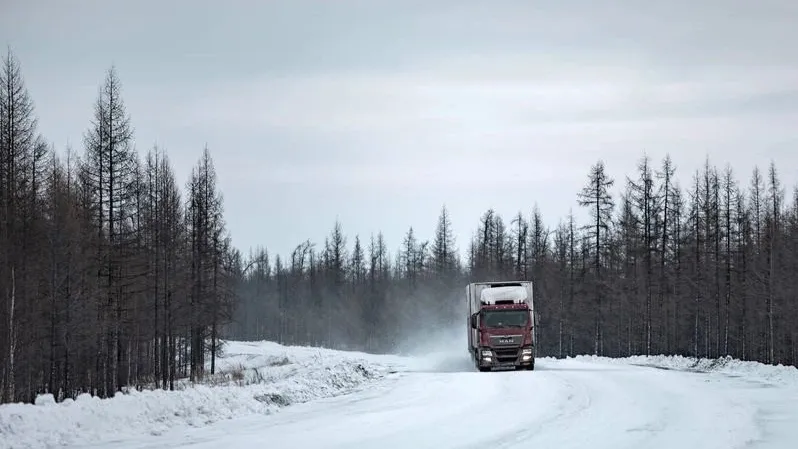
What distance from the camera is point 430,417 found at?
1789cm

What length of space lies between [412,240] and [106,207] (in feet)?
304

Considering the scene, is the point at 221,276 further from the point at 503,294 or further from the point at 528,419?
the point at 528,419

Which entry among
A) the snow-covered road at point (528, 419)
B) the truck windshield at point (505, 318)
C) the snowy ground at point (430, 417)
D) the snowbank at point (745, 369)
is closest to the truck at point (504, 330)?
the truck windshield at point (505, 318)

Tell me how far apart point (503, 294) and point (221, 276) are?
79.9 feet

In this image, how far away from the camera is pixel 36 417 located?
1443cm

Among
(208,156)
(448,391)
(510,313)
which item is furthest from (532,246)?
(448,391)

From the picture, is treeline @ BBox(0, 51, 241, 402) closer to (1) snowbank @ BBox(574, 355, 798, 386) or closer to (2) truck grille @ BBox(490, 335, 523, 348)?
(2) truck grille @ BBox(490, 335, 523, 348)

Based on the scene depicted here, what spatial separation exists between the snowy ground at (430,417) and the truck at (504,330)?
353 inches

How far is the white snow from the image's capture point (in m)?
37.4

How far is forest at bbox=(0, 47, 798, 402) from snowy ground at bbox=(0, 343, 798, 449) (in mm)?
8678

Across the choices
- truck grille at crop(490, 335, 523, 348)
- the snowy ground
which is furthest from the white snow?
the snowy ground

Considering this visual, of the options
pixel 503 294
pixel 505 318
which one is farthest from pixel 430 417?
pixel 503 294

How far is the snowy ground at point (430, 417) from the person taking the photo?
14.1 m

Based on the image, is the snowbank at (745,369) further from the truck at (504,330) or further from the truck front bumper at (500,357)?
the truck front bumper at (500,357)
